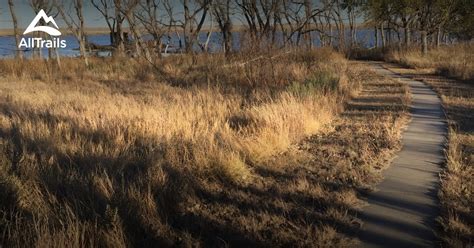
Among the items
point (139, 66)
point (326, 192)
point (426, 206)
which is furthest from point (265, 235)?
point (139, 66)

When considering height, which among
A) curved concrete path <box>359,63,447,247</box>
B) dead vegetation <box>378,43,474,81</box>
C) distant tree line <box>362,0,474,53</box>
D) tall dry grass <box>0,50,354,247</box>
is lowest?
curved concrete path <box>359,63,447,247</box>

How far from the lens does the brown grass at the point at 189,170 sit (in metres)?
4.21

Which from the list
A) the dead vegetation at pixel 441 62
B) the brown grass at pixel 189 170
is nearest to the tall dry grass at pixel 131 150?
the brown grass at pixel 189 170

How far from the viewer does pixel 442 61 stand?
21875 mm

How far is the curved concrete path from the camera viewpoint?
13.4ft

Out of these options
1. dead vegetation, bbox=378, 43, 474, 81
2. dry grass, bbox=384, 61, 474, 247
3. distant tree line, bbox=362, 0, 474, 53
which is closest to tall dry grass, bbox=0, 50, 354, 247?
dry grass, bbox=384, 61, 474, 247

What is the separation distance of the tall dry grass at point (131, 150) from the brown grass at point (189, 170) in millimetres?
21

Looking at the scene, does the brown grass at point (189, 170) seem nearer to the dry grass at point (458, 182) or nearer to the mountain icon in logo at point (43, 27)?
the dry grass at point (458, 182)

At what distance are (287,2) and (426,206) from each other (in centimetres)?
3422

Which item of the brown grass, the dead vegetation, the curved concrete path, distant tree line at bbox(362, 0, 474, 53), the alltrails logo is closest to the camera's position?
the curved concrete path

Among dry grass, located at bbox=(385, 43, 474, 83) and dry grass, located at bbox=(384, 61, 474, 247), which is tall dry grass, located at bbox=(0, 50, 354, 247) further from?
dry grass, located at bbox=(385, 43, 474, 83)

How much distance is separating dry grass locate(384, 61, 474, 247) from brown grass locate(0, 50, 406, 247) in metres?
0.81

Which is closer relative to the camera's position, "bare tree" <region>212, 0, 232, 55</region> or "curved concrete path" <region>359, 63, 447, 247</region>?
"curved concrete path" <region>359, 63, 447, 247</region>

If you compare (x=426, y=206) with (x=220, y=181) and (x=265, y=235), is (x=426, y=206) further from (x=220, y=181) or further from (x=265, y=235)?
(x=220, y=181)
